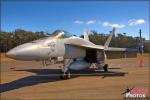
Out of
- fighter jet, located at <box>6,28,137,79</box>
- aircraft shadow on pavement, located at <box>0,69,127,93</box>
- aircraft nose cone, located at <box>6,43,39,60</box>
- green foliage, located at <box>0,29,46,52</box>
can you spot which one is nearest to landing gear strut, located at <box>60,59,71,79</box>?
fighter jet, located at <box>6,28,137,79</box>

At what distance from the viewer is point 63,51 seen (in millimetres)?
14430

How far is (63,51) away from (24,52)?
11.1 feet

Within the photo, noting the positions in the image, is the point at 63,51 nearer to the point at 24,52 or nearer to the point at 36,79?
the point at 36,79

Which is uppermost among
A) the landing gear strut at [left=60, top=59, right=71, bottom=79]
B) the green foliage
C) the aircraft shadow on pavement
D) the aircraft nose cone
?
the green foliage

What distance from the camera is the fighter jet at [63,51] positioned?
11.6 meters

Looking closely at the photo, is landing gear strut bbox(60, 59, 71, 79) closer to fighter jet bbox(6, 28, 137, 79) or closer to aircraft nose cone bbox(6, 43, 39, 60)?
fighter jet bbox(6, 28, 137, 79)

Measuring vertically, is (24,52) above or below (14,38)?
below

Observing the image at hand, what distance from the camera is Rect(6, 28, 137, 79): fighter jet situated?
1164 cm

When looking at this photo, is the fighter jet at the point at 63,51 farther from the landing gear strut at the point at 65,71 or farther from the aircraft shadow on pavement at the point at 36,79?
the aircraft shadow on pavement at the point at 36,79

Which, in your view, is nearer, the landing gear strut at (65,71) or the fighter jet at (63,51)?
the fighter jet at (63,51)

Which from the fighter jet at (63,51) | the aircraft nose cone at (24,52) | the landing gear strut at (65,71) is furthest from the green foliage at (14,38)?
the aircraft nose cone at (24,52)

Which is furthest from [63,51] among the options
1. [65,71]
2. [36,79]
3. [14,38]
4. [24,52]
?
[14,38]

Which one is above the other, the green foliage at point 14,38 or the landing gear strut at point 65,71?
the green foliage at point 14,38

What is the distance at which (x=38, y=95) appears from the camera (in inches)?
403
